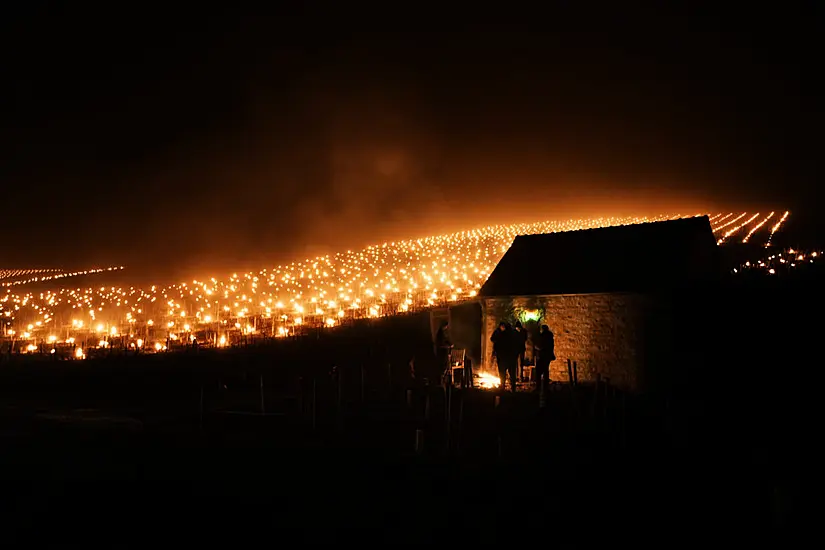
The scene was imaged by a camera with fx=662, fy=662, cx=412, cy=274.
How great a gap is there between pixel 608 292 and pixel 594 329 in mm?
1041

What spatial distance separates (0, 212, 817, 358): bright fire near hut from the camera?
85.5 ft

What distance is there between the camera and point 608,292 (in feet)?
56.5

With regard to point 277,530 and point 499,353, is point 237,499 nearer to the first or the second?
point 277,530

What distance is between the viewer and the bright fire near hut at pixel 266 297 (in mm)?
26047

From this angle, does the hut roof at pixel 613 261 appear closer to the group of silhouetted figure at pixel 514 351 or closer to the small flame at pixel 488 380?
the group of silhouetted figure at pixel 514 351

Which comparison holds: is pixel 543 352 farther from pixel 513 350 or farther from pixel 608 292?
pixel 608 292

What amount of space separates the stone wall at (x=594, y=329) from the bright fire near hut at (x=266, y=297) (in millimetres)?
8433

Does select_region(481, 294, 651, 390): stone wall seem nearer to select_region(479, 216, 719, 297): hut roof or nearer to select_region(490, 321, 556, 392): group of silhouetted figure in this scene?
select_region(479, 216, 719, 297): hut roof

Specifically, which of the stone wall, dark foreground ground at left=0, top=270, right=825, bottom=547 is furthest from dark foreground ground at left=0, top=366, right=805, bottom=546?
the stone wall

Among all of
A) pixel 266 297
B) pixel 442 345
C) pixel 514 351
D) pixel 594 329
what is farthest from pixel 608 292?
pixel 266 297

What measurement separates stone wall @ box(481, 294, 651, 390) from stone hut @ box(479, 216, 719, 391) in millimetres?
25

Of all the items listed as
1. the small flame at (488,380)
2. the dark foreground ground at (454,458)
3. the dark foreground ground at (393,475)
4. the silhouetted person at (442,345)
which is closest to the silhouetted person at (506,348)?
the dark foreground ground at (454,458)

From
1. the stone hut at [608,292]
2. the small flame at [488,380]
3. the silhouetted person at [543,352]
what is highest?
the stone hut at [608,292]

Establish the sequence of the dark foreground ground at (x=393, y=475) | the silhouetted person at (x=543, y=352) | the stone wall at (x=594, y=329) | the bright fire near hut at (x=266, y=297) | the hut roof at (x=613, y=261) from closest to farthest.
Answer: the dark foreground ground at (x=393, y=475) < the silhouetted person at (x=543, y=352) < the stone wall at (x=594, y=329) < the hut roof at (x=613, y=261) < the bright fire near hut at (x=266, y=297)
